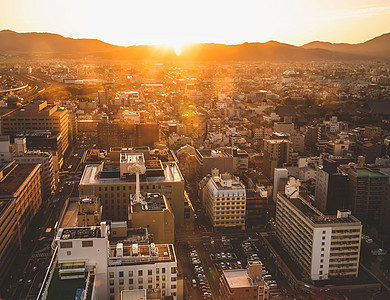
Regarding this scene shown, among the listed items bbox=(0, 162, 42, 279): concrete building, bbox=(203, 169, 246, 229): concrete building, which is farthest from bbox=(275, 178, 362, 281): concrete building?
bbox=(0, 162, 42, 279): concrete building

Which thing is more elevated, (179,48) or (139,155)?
(179,48)

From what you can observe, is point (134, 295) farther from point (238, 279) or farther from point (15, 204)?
point (15, 204)

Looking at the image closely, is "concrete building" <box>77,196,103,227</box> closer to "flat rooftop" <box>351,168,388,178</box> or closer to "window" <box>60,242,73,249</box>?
"window" <box>60,242,73,249</box>

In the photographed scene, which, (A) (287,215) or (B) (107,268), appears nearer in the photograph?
(B) (107,268)

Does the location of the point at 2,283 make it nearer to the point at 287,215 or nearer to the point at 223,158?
the point at 287,215

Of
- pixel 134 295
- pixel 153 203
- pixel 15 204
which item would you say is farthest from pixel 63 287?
pixel 15 204

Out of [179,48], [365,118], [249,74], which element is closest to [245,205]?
[365,118]
